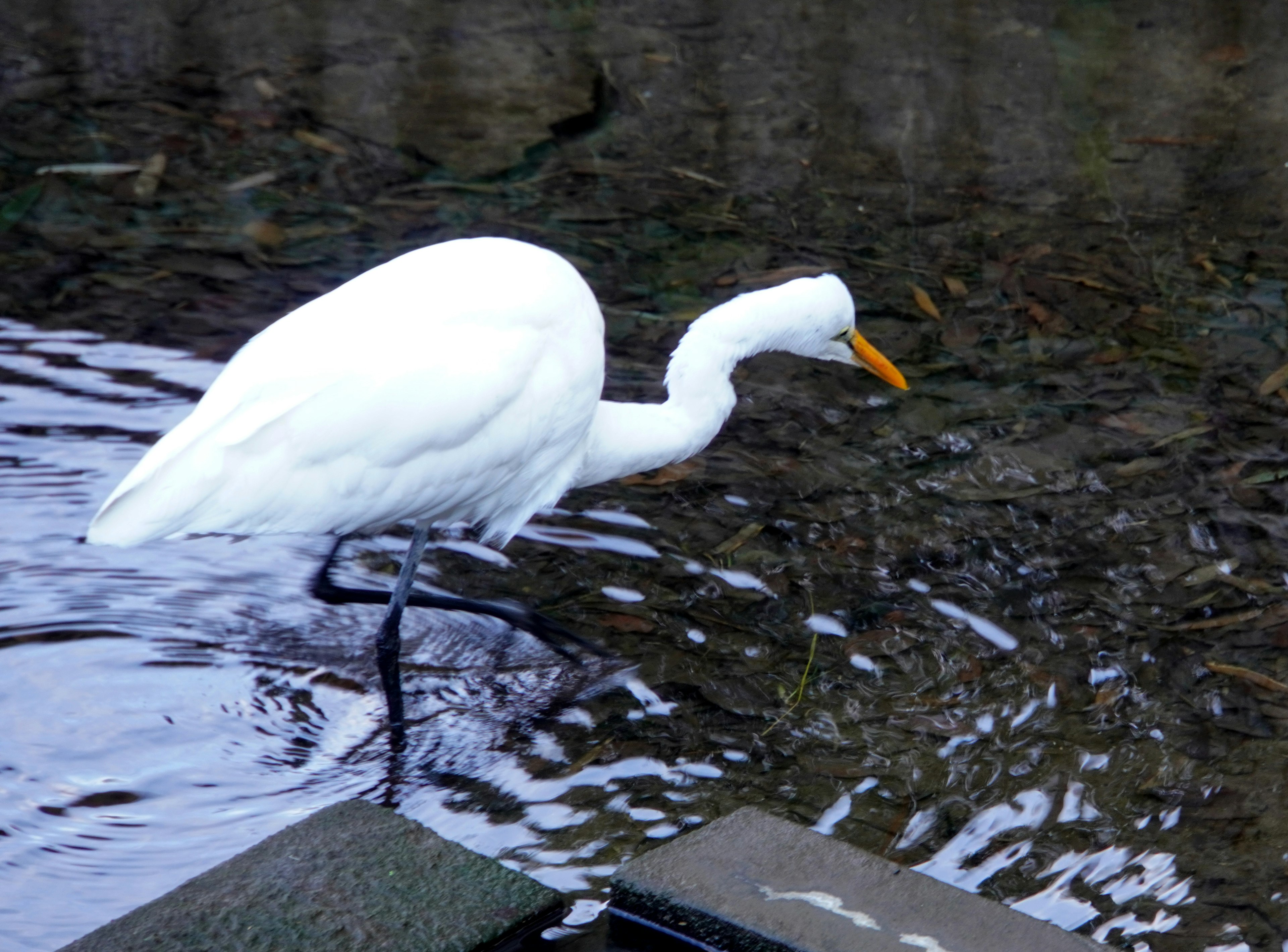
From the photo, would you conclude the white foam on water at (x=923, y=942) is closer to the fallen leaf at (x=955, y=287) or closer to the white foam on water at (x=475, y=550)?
the white foam on water at (x=475, y=550)

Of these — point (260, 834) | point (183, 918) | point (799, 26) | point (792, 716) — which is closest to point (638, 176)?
point (799, 26)

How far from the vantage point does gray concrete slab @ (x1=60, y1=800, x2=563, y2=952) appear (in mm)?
2053

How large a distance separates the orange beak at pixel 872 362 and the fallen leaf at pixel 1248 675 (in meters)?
0.99

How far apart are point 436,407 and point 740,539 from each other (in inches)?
42.4

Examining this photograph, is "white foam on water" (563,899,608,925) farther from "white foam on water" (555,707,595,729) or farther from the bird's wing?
the bird's wing

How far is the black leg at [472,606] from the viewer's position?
3180mm

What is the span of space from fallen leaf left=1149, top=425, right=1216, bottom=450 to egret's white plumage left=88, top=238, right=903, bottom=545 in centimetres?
143

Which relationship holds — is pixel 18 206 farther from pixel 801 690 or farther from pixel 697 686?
pixel 801 690

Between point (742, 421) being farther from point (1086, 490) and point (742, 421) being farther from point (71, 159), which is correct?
point (71, 159)

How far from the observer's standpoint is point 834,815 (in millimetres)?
2680

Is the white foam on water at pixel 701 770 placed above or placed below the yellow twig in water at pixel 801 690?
below

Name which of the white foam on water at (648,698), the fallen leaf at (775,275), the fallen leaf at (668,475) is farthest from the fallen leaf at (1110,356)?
the white foam on water at (648,698)

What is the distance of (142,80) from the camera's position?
6391 millimetres

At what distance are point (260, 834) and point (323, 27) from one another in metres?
5.47
